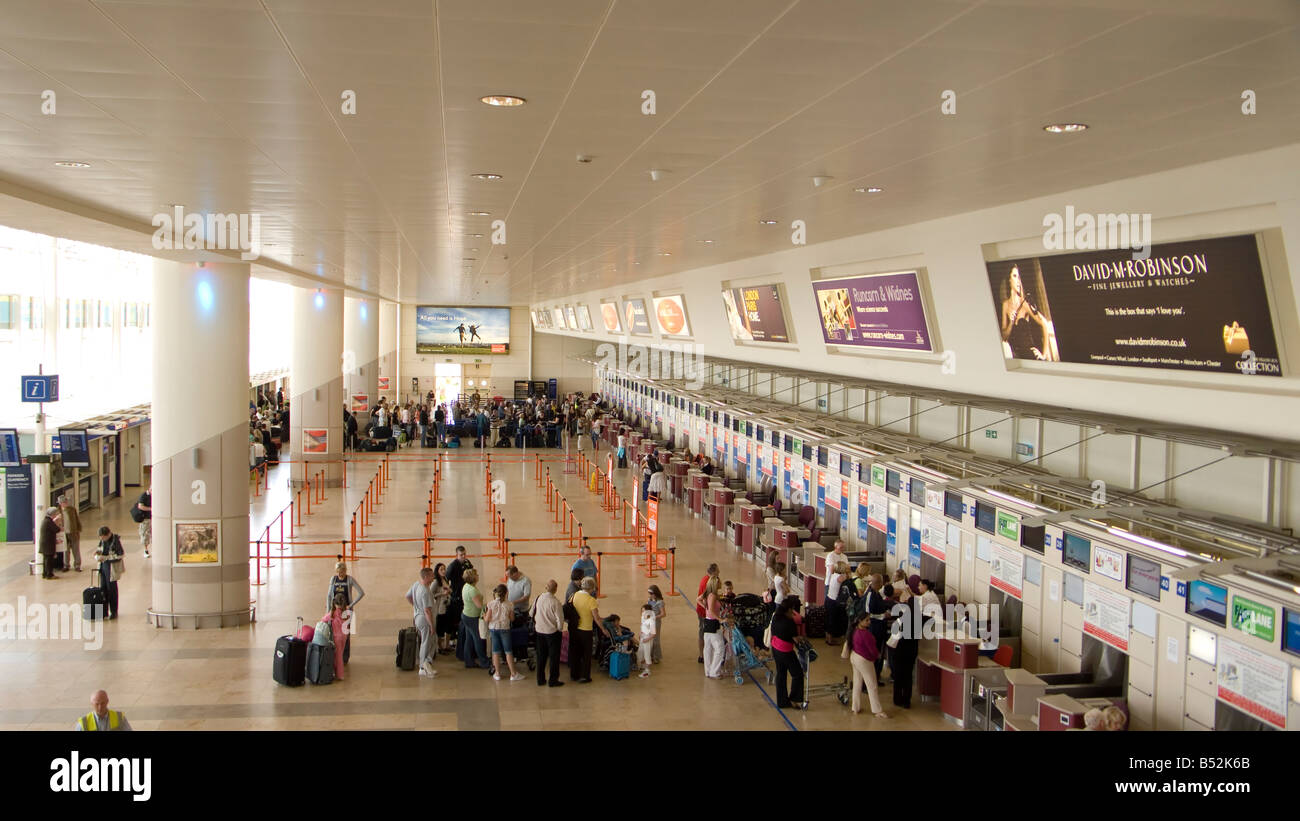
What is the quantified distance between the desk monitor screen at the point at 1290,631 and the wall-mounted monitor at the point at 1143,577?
5.17 ft

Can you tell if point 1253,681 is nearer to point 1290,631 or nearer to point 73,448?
point 1290,631

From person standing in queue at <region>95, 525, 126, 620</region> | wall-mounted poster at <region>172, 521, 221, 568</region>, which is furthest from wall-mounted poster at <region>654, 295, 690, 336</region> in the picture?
person standing in queue at <region>95, 525, 126, 620</region>

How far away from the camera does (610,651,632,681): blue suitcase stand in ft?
37.3

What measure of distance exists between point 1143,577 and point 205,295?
39.7ft

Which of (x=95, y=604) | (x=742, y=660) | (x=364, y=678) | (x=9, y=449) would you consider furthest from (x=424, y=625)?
(x=9, y=449)

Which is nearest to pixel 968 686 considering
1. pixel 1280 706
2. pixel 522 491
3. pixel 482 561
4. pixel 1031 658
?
pixel 1031 658

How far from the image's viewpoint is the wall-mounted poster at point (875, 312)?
450 inches

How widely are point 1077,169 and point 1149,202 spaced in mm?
633

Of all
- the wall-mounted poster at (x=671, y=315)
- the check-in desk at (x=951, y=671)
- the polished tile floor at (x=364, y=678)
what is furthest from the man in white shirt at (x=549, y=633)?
the wall-mounted poster at (x=671, y=315)

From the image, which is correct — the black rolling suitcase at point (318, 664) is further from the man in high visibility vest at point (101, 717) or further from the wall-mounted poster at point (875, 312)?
the wall-mounted poster at point (875, 312)

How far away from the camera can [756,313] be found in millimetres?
16766

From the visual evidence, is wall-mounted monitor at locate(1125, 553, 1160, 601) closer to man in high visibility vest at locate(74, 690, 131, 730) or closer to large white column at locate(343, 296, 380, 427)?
man in high visibility vest at locate(74, 690, 131, 730)

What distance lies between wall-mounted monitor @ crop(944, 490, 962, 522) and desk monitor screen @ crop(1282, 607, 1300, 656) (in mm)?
5609
